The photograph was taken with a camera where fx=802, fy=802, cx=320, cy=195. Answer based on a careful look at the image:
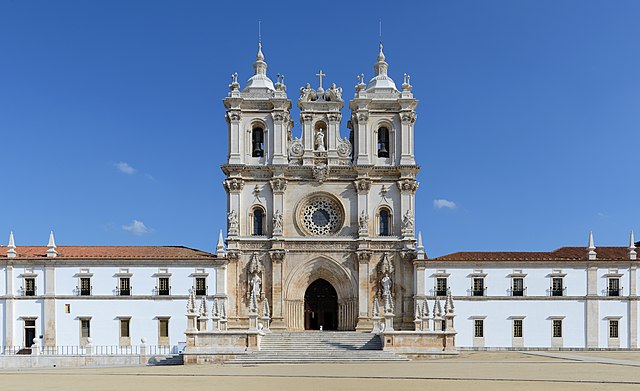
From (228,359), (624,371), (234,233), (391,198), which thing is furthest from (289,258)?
(624,371)

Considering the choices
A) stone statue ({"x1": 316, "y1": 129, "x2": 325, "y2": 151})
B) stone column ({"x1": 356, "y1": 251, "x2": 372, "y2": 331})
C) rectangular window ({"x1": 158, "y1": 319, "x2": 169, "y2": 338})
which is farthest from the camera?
stone statue ({"x1": 316, "y1": 129, "x2": 325, "y2": 151})

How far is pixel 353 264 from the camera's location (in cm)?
5434

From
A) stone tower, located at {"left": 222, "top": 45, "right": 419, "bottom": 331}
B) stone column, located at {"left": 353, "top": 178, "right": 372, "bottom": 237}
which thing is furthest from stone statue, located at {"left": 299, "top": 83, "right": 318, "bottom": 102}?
stone column, located at {"left": 353, "top": 178, "right": 372, "bottom": 237}

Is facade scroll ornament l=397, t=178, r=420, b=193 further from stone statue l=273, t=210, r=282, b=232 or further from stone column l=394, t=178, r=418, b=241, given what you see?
stone statue l=273, t=210, r=282, b=232

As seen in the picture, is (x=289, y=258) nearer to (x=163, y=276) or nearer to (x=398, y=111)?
(x=163, y=276)

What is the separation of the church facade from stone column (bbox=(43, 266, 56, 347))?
7cm

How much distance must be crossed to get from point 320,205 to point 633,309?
21.8 m

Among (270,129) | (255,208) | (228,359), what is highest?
(270,129)

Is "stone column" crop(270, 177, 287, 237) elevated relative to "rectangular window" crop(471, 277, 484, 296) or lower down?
elevated

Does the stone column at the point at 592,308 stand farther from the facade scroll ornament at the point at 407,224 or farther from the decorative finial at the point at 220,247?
the decorative finial at the point at 220,247

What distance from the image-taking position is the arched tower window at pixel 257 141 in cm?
5625

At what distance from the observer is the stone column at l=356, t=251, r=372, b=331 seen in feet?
175

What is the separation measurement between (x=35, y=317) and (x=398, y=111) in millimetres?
27887

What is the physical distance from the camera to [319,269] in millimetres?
54562
